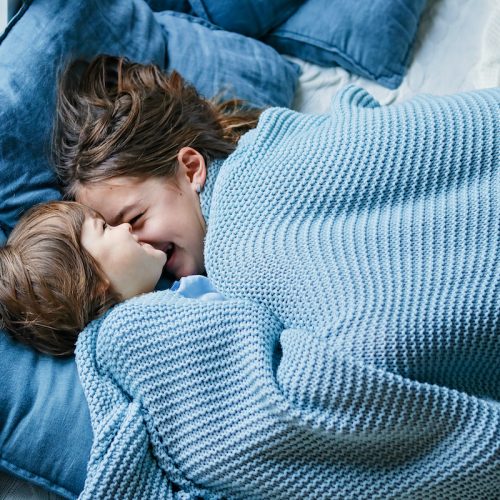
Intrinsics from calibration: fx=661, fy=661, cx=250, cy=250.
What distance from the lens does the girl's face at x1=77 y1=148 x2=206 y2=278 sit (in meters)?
1.18

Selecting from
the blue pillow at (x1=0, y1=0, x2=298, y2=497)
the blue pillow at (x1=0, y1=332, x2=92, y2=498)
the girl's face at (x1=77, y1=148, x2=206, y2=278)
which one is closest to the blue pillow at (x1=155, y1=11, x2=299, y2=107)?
the blue pillow at (x1=0, y1=0, x2=298, y2=497)

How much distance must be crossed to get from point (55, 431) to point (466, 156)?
29.9 inches

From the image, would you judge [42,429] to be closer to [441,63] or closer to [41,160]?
[41,160]

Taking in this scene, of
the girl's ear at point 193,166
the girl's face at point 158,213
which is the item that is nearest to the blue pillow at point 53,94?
the girl's face at point 158,213

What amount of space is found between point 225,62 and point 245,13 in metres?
0.18

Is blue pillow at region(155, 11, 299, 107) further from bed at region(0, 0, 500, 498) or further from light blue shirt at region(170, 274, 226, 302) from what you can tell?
light blue shirt at region(170, 274, 226, 302)

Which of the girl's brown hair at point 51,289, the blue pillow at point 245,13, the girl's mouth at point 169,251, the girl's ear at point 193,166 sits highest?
the blue pillow at point 245,13

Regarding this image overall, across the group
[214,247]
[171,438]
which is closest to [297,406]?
[171,438]

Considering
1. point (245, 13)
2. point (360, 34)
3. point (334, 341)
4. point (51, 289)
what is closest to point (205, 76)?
point (245, 13)

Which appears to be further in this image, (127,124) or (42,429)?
(127,124)

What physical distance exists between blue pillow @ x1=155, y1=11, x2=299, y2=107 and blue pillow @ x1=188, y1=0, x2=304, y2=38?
0.03m

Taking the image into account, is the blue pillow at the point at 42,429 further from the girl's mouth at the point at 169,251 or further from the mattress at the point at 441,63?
the mattress at the point at 441,63

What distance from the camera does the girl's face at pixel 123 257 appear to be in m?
1.08

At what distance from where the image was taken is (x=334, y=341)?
37.4 inches
